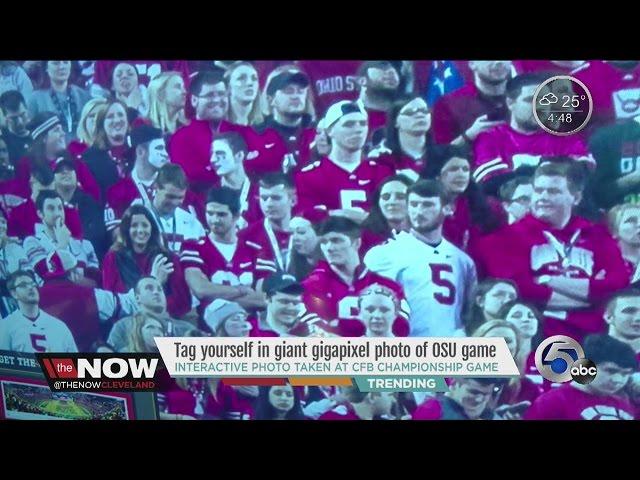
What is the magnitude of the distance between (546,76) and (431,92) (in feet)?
1.27

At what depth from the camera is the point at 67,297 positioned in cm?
459

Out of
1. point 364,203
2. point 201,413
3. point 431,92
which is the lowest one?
point 201,413

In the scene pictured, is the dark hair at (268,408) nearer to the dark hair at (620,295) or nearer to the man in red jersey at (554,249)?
the man in red jersey at (554,249)

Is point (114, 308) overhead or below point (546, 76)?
below

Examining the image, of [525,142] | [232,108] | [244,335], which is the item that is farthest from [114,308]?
[525,142]

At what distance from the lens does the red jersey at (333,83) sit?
4.48 metres

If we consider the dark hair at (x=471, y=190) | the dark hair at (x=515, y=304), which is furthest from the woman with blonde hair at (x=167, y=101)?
the dark hair at (x=515, y=304)

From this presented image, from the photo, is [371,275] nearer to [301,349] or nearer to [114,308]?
[301,349]

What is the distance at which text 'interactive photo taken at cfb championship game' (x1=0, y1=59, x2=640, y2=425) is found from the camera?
4473 mm

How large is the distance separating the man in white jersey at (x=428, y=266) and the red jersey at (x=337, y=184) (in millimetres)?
135

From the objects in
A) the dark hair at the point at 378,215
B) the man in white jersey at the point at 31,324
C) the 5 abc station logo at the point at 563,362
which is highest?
the dark hair at the point at 378,215

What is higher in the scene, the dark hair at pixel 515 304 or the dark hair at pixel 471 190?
the dark hair at pixel 471 190

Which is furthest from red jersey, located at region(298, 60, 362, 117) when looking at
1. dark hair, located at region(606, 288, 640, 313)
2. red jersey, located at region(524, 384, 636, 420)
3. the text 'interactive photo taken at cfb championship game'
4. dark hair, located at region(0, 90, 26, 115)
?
red jersey, located at region(524, 384, 636, 420)

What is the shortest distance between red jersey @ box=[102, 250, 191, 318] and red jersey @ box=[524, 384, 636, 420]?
122 centimetres
